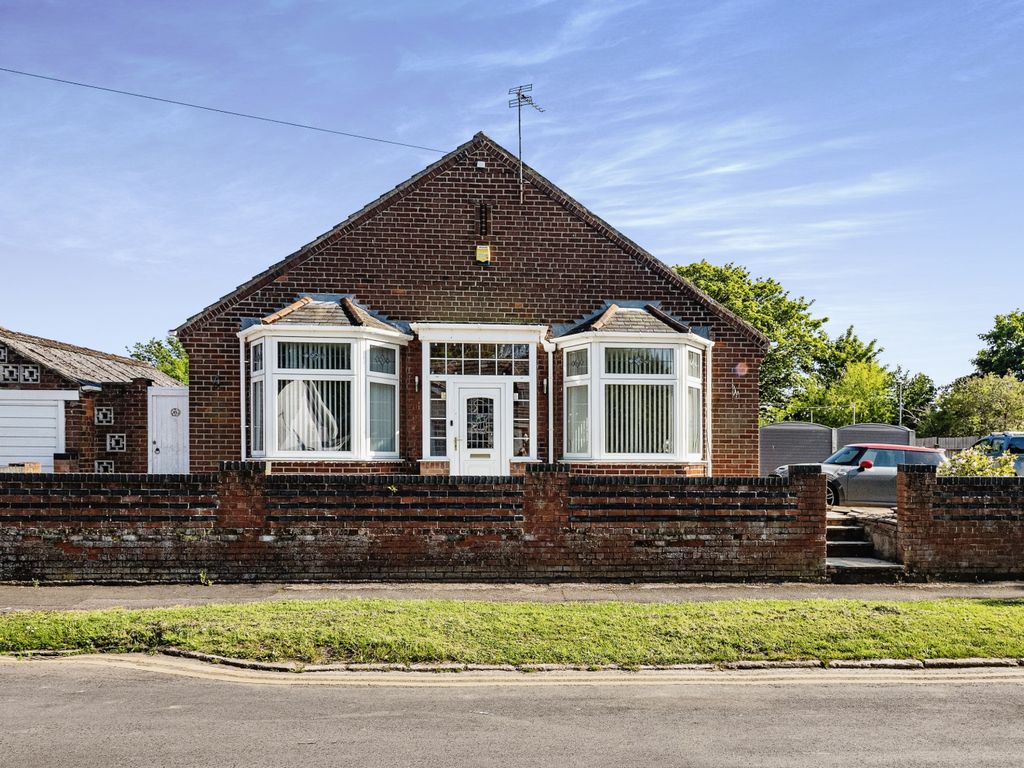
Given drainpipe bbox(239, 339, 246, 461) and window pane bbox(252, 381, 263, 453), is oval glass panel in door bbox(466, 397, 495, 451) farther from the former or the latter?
drainpipe bbox(239, 339, 246, 461)

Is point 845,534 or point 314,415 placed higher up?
point 314,415

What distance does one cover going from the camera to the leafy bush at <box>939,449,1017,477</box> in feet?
42.8

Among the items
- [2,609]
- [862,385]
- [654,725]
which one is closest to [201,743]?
[654,725]

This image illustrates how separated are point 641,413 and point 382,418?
4.37 meters

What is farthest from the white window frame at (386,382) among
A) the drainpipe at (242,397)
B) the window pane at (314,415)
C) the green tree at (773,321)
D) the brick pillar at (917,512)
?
the green tree at (773,321)

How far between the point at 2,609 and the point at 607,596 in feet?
21.4

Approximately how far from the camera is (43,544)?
10.9 meters

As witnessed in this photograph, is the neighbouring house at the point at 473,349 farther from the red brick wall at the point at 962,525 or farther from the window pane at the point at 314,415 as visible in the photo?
the red brick wall at the point at 962,525

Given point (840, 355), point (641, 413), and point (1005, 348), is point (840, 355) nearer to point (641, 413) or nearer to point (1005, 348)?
point (1005, 348)

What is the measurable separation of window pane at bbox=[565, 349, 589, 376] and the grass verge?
6568 mm

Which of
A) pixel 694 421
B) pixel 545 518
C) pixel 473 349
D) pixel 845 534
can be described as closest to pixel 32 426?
pixel 473 349

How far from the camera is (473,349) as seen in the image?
15.5 m

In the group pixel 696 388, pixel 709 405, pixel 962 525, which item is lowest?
pixel 962 525

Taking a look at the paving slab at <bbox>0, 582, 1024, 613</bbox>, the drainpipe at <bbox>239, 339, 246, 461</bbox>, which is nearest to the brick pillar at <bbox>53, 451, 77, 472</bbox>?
the drainpipe at <bbox>239, 339, 246, 461</bbox>
